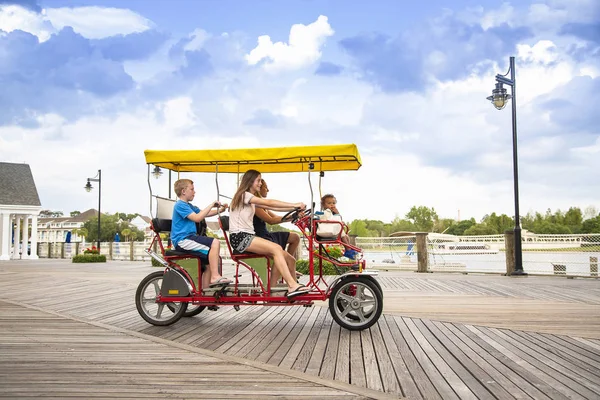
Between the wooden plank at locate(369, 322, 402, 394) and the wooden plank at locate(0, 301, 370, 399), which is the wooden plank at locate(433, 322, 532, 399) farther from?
the wooden plank at locate(0, 301, 370, 399)

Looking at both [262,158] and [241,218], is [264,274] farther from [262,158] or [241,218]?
[262,158]

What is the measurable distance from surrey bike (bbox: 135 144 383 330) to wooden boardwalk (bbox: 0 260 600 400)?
0.90 feet

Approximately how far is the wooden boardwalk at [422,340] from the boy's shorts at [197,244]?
0.87m

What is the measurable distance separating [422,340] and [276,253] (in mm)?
1752

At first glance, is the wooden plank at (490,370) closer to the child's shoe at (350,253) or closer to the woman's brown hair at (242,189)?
the child's shoe at (350,253)

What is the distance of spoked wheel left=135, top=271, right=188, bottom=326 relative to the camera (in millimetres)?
6961

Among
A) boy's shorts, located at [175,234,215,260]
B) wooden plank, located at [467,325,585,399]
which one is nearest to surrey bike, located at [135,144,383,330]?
boy's shorts, located at [175,234,215,260]

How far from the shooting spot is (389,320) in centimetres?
722

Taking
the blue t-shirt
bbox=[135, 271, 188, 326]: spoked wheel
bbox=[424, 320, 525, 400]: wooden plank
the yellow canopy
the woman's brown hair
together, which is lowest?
bbox=[424, 320, 525, 400]: wooden plank

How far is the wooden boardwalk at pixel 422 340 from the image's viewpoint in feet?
14.1

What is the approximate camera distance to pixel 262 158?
693 cm

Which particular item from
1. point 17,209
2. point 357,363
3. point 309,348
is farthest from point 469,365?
point 17,209

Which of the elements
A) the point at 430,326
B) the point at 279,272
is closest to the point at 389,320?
the point at 430,326

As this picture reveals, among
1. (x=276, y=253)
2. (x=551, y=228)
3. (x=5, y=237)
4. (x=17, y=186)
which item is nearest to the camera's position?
(x=276, y=253)
